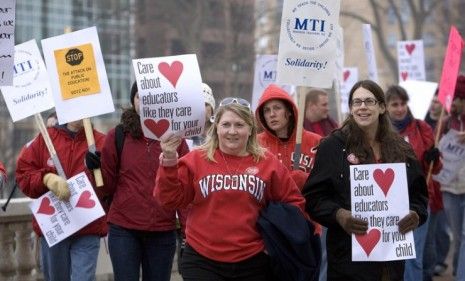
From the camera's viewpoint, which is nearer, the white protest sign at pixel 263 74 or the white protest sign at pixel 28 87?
the white protest sign at pixel 28 87

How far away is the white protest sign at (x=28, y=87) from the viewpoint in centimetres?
771

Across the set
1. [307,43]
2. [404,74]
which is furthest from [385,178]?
[404,74]

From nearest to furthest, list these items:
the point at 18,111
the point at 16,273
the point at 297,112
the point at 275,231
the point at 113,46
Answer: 1. the point at 275,231
2. the point at 297,112
3. the point at 18,111
4. the point at 16,273
5. the point at 113,46

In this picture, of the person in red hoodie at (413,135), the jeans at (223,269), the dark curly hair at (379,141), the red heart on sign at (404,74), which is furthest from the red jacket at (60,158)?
the red heart on sign at (404,74)

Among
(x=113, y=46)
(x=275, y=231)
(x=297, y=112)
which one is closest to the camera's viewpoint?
(x=275, y=231)

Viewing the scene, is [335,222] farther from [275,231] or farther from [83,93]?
[83,93]

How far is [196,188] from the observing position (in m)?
5.72

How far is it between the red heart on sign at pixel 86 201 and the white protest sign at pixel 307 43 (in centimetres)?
162

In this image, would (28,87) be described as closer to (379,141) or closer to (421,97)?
(379,141)

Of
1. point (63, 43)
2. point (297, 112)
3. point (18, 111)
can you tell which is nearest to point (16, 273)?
point (18, 111)

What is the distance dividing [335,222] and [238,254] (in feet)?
2.03

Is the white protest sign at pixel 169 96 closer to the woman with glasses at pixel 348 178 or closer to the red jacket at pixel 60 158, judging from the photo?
the woman with glasses at pixel 348 178

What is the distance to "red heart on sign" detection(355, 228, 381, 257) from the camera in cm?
582

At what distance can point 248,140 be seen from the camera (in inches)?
233
